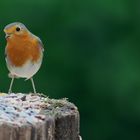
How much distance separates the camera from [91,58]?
11.6m

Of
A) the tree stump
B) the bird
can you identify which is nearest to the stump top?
the tree stump

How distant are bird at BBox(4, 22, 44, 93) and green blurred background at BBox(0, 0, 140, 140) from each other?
506 centimetres

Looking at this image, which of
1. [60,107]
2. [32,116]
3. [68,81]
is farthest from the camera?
[68,81]

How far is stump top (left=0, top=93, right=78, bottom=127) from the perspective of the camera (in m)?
4.21

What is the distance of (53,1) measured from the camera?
10453 mm

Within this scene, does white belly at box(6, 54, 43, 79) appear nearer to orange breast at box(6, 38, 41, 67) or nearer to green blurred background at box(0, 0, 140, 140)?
orange breast at box(6, 38, 41, 67)

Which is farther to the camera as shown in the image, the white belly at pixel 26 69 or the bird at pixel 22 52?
the white belly at pixel 26 69

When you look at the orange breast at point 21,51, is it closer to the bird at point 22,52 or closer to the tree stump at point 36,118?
the bird at point 22,52

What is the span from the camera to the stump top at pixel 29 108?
4212mm

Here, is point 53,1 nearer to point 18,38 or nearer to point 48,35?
point 48,35

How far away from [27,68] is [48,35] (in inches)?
240

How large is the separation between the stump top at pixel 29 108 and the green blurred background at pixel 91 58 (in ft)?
18.3

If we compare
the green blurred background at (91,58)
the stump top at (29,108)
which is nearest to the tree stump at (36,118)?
the stump top at (29,108)

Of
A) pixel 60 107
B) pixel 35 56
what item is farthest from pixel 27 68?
pixel 60 107
